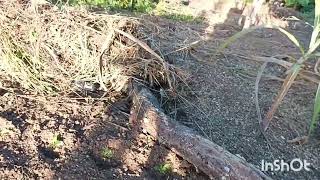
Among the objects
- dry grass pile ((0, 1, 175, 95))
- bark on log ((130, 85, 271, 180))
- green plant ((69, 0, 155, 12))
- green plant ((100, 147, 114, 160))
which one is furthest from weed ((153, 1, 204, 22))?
green plant ((100, 147, 114, 160))

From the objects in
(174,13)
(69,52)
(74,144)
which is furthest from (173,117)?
(174,13)

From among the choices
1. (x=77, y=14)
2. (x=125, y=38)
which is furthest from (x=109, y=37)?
(x=77, y=14)

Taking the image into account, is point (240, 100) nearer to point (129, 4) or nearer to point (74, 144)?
point (74, 144)

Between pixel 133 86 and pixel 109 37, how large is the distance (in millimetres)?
358

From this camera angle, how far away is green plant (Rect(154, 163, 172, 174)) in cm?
225

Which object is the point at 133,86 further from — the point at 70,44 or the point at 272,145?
the point at 272,145

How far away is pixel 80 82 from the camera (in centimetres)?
280

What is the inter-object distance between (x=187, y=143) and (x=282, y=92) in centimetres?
62

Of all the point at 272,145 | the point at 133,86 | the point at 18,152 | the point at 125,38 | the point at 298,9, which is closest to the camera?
the point at 18,152

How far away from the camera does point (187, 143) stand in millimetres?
2232

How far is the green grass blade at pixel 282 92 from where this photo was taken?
236 cm

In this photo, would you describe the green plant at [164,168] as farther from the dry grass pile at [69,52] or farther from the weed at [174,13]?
the weed at [174,13]

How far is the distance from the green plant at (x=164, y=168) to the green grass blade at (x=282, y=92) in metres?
0.64

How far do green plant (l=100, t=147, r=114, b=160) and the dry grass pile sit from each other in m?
0.54
